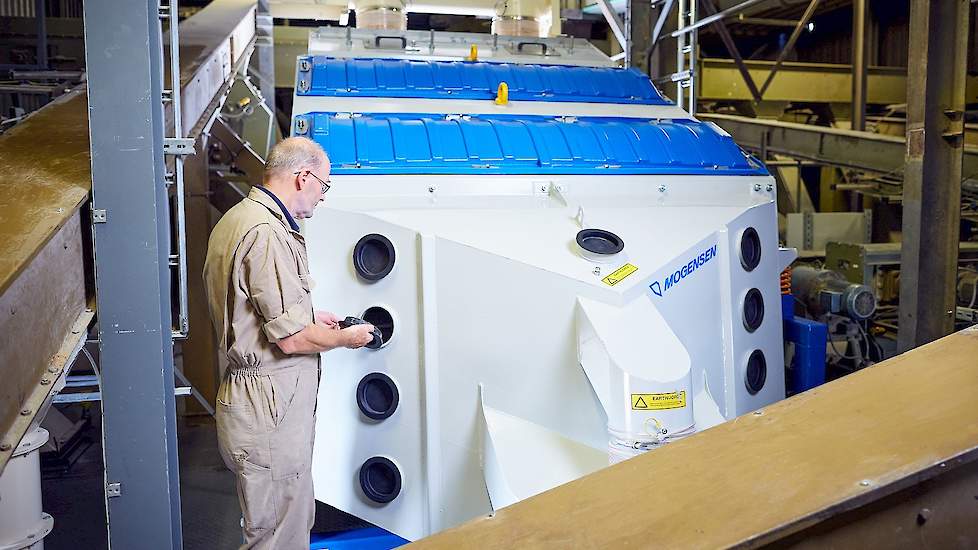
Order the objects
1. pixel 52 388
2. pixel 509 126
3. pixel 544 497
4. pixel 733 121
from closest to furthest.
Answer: pixel 544 497
pixel 52 388
pixel 509 126
pixel 733 121

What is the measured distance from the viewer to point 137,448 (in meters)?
2.60

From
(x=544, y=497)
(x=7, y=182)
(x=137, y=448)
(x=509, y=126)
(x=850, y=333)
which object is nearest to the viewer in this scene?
(x=544, y=497)

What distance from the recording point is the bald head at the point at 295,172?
8.29ft

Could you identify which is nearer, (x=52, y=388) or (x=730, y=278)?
(x=52, y=388)

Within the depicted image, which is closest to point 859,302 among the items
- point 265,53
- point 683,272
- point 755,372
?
point 755,372

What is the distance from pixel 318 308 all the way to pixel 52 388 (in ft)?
3.09

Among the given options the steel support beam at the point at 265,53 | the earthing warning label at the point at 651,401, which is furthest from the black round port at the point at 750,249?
the steel support beam at the point at 265,53

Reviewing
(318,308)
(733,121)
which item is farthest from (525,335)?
(733,121)

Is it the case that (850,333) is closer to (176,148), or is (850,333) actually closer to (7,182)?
(176,148)

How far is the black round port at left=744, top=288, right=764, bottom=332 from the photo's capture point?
3191mm

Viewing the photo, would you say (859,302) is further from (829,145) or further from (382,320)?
(382,320)

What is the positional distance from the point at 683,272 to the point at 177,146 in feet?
5.88

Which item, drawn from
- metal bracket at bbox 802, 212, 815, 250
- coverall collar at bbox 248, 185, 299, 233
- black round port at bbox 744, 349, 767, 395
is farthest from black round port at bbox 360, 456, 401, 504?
metal bracket at bbox 802, 212, 815, 250

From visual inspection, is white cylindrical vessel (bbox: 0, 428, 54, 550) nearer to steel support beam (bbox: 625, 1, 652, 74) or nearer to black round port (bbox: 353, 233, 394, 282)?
black round port (bbox: 353, 233, 394, 282)
